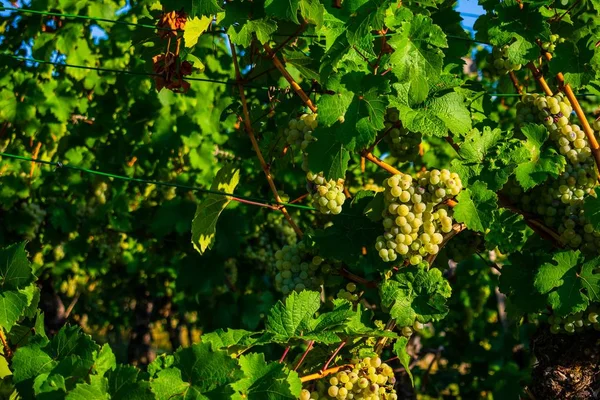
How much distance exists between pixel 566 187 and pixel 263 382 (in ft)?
3.41

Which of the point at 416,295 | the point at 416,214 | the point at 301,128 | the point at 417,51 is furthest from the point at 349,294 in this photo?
the point at 417,51

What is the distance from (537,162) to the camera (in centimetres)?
238

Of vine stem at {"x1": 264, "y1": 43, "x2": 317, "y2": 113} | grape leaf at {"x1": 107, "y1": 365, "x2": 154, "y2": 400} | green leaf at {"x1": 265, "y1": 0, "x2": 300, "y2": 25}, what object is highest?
green leaf at {"x1": 265, "y1": 0, "x2": 300, "y2": 25}

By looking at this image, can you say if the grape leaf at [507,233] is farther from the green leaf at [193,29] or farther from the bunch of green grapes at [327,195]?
the green leaf at [193,29]

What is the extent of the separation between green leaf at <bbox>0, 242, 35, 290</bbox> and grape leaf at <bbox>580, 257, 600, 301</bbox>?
4.66ft

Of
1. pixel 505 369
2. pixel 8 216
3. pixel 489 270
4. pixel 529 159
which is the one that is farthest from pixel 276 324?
pixel 489 270

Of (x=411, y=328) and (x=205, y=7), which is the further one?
(x=411, y=328)

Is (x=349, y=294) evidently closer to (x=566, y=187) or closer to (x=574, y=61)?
(x=566, y=187)

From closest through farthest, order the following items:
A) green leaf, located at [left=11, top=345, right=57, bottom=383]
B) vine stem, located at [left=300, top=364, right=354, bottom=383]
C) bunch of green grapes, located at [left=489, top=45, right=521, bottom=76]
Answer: green leaf, located at [left=11, top=345, right=57, bottom=383], vine stem, located at [left=300, top=364, right=354, bottom=383], bunch of green grapes, located at [left=489, top=45, right=521, bottom=76]

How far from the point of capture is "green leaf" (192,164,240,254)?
269 cm

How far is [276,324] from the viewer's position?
2.17 m

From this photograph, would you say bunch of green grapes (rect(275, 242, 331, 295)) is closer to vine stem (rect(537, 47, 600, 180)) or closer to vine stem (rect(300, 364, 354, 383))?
vine stem (rect(300, 364, 354, 383))

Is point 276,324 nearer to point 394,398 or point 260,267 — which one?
point 394,398

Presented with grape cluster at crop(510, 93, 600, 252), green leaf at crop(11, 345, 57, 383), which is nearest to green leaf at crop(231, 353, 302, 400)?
green leaf at crop(11, 345, 57, 383)
